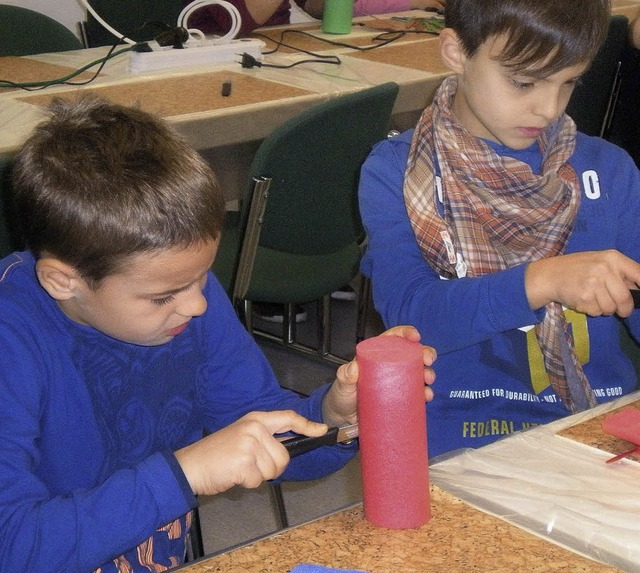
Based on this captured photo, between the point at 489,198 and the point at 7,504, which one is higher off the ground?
the point at 489,198

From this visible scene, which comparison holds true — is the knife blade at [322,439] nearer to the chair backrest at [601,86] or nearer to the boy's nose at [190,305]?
the boy's nose at [190,305]

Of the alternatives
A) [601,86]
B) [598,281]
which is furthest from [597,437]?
[601,86]

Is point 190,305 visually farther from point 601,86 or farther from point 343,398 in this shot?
point 601,86

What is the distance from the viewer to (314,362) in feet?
9.83

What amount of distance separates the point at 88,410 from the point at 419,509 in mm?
392

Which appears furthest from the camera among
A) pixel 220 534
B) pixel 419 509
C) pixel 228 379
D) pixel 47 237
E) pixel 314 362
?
pixel 314 362

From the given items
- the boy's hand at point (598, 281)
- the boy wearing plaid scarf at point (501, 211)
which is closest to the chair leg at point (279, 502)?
the boy wearing plaid scarf at point (501, 211)

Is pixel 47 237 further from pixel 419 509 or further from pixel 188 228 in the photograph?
pixel 419 509

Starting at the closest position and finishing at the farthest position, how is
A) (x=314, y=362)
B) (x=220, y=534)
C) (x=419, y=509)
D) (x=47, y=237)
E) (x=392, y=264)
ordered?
(x=419, y=509)
(x=47, y=237)
(x=392, y=264)
(x=220, y=534)
(x=314, y=362)

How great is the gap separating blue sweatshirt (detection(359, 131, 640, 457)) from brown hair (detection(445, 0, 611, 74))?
0.63 ft

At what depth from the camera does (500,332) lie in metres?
1.40

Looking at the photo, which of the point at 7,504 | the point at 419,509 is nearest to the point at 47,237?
the point at 7,504

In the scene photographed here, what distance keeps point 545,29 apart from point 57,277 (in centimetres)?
73

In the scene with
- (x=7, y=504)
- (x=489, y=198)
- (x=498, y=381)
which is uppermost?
(x=489, y=198)
